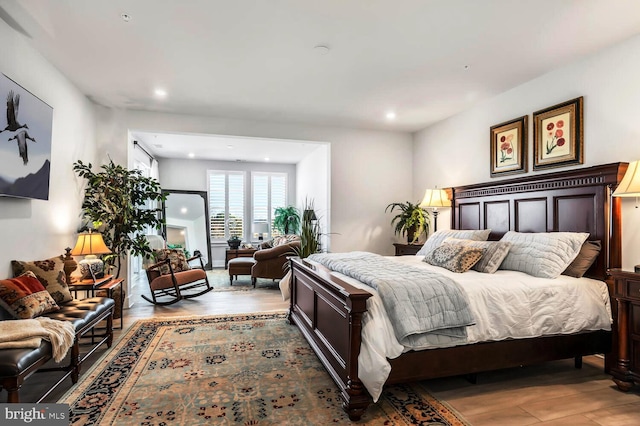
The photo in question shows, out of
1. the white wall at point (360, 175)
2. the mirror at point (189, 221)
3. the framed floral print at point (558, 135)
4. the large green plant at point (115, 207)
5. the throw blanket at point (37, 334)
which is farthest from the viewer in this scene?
the mirror at point (189, 221)

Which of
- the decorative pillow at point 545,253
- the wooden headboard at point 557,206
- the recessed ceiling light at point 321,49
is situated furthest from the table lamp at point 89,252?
the wooden headboard at point 557,206

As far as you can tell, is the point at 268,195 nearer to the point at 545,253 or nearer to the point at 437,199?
the point at 437,199

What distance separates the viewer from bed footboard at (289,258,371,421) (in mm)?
2127

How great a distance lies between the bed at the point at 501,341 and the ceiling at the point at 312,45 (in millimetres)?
1185

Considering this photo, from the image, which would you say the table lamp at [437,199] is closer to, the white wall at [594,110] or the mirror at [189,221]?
the white wall at [594,110]

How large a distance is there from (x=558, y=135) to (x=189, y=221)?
7.35 metres

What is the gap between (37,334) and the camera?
78.7 inches

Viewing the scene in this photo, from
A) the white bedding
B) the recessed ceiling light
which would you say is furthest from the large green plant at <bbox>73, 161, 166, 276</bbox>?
the white bedding

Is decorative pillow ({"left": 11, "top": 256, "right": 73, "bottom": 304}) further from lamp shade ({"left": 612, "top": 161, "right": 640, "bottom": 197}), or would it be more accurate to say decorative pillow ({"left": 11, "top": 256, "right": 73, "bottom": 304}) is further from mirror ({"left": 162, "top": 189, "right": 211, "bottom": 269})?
mirror ({"left": 162, "top": 189, "right": 211, "bottom": 269})

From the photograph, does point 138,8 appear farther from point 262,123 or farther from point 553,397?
point 553,397

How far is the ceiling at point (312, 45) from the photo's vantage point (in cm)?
256

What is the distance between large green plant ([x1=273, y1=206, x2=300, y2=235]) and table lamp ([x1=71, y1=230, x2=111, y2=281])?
16.7 feet

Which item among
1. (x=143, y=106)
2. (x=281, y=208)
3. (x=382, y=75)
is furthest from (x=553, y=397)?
(x=281, y=208)

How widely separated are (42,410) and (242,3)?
286 cm
